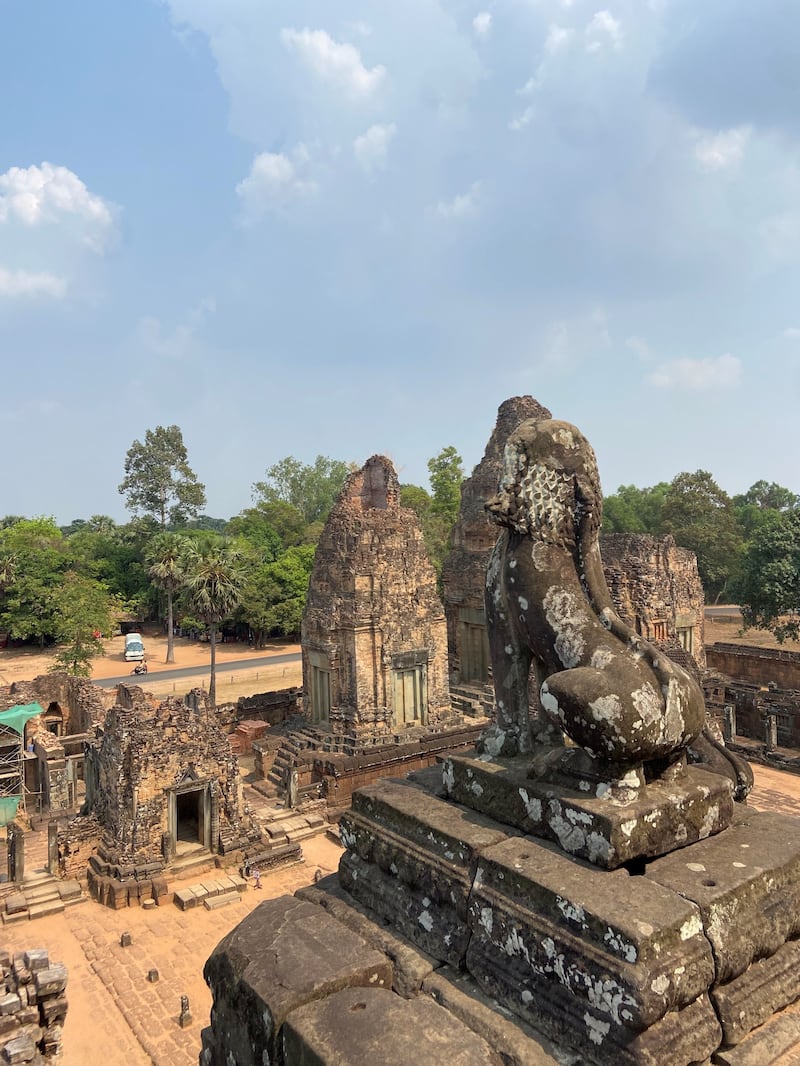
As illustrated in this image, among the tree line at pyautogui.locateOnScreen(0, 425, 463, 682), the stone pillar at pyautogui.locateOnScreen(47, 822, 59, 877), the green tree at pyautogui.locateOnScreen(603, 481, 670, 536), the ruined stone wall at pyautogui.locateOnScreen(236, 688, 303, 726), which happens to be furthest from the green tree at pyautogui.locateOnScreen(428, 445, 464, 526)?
the stone pillar at pyautogui.locateOnScreen(47, 822, 59, 877)

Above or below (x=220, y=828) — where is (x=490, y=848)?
above

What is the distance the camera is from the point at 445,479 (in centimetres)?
4638

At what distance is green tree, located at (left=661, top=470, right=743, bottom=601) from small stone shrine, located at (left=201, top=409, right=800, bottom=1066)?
45.9 meters

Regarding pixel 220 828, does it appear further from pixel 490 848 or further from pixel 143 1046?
pixel 490 848

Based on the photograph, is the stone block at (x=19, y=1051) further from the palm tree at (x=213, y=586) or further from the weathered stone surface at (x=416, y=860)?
the palm tree at (x=213, y=586)

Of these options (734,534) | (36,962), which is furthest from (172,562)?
(734,534)

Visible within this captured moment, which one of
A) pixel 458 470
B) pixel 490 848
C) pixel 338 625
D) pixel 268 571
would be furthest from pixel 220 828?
pixel 458 470

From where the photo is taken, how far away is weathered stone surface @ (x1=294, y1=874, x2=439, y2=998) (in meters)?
3.51

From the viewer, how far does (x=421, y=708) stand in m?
19.2

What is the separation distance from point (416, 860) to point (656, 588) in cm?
1973

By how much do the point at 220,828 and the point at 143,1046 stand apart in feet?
16.7

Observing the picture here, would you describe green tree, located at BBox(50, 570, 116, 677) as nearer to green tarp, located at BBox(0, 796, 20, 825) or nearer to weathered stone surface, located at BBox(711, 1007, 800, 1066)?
green tarp, located at BBox(0, 796, 20, 825)

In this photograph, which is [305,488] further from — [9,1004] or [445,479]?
[9,1004]

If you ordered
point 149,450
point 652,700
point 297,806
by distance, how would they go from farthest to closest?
1. point 149,450
2. point 297,806
3. point 652,700
